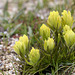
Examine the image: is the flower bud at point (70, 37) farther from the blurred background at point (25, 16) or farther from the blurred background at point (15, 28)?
the blurred background at point (25, 16)

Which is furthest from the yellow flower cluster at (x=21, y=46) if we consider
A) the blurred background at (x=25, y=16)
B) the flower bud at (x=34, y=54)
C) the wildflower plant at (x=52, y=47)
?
the blurred background at (x=25, y=16)

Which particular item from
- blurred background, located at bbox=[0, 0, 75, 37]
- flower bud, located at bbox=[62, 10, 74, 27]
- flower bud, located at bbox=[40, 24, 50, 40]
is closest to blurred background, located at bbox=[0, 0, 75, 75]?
blurred background, located at bbox=[0, 0, 75, 37]

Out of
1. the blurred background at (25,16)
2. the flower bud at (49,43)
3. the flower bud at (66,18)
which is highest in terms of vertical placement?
the blurred background at (25,16)

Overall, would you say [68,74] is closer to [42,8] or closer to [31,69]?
[31,69]

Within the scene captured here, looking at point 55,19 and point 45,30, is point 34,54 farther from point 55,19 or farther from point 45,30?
point 55,19

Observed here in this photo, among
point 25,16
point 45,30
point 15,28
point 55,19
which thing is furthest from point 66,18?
point 25,16

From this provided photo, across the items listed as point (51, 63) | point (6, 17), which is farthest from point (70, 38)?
point (6, 17)

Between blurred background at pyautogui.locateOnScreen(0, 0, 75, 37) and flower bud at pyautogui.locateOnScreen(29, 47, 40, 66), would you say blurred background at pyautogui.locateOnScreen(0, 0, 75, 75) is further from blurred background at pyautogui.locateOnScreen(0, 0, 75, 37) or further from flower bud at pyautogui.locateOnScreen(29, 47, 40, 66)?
flower bud at pyautogui.locateOnScreen(29, 47, 40, 66)

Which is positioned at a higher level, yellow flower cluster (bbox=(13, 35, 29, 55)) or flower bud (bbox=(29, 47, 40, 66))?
yellow flower cluster (bbox=(13, 35, 29, 55))
